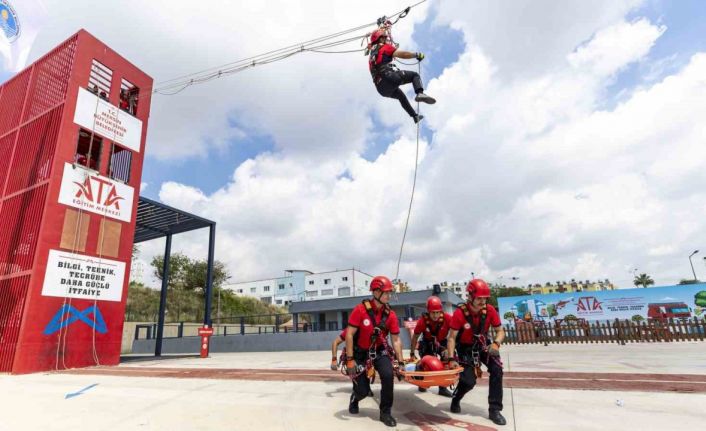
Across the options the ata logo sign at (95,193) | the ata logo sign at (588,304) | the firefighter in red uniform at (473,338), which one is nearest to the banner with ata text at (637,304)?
the ata logo sign at (588,304)

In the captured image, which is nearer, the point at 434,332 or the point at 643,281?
the point at 434,332

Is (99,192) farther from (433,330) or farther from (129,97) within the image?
(433,330)

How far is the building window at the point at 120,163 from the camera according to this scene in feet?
54.0

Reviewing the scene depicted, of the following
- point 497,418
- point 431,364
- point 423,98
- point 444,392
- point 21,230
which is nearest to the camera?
point 497,418

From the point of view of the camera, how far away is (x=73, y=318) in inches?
550

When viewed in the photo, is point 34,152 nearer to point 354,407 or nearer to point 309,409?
point 309,409

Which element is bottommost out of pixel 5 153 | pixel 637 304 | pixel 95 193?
pixel 637 304

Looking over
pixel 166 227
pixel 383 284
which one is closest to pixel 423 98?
pixel 383 284

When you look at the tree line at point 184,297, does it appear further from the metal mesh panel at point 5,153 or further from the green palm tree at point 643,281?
the green palm tree at point 643,281

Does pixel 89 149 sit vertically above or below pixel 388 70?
above

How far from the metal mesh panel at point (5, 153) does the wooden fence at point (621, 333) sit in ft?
88.7

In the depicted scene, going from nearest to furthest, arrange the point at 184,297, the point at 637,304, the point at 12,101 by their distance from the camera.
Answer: the point at 12,101 < the point at 637,304 < the point at 184,297

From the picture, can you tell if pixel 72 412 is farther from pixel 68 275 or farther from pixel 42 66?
pixel 42 66

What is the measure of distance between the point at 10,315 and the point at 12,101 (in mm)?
10951
